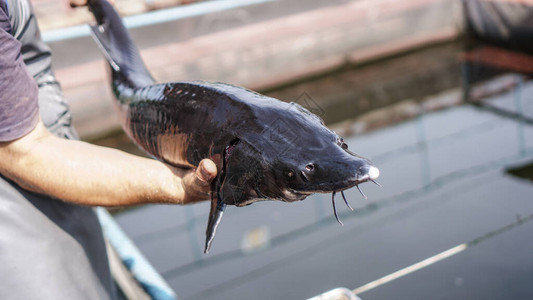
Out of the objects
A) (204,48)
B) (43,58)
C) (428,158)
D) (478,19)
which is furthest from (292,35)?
(43,58)

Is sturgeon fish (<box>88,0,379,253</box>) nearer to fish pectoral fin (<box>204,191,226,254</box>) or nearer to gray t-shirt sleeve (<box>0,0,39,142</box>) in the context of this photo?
fish pectoral fin (<box>204,191,226,254</box>)

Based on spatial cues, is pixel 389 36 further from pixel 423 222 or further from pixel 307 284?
pixel 307 284

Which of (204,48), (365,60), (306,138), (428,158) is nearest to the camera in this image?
(306,138)

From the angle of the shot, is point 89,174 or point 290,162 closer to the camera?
point 290,162

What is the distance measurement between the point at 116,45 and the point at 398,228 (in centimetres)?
254

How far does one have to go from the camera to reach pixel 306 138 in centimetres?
114

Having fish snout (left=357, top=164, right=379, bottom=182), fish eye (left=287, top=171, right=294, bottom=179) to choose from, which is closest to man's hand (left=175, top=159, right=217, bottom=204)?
fish eye (left=287, top=171, right=294, bottom=179)

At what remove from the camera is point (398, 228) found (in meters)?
3.84

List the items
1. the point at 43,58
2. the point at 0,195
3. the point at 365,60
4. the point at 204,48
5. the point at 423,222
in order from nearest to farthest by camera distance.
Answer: the point at 0,195 < the point at 43,58 < the point at 423,222 < the point at 204,48 < the point at 365,60

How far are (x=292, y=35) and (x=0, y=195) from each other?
20.8 feet

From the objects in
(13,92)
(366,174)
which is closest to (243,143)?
(366,174)

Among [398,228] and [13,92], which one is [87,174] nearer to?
[13,92]

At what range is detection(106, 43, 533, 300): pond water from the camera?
10.9 feet

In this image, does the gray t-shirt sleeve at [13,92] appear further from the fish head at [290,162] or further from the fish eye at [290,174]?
the fish eye at [290,174]
